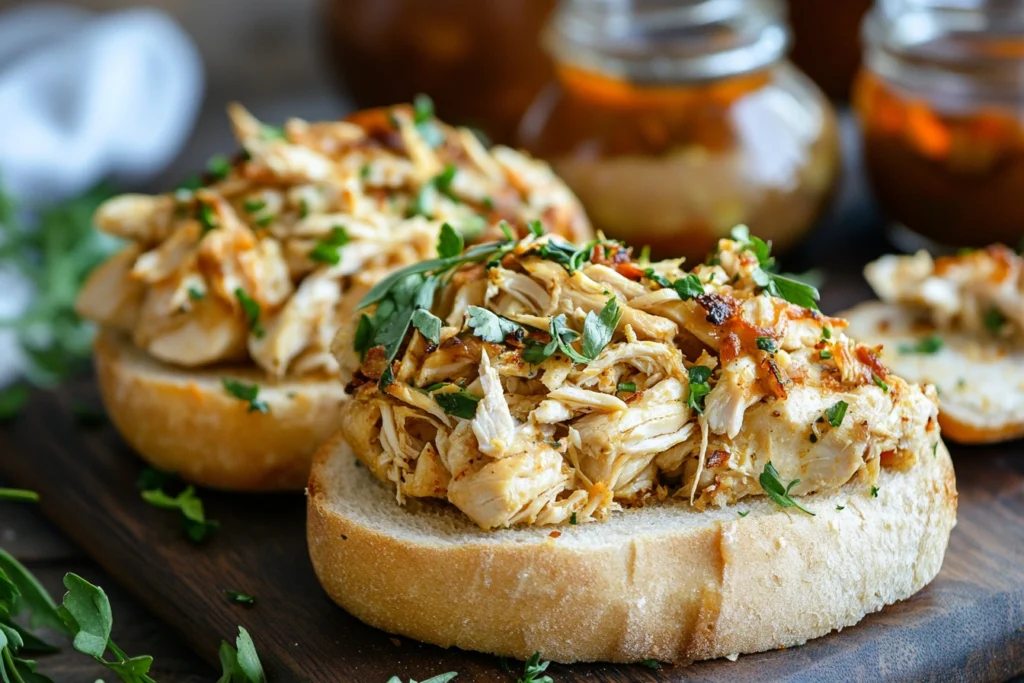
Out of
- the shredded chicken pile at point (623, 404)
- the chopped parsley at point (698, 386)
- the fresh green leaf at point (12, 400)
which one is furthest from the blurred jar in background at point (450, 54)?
the chopped parsley at point (698, 386)

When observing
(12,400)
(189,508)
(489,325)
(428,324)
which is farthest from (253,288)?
(12,400)

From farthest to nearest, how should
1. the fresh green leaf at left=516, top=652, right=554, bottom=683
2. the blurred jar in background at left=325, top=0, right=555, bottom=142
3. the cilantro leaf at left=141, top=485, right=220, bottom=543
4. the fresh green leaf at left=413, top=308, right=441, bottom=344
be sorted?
the blurred jar in background at left=325, top=0, right=555, bottom=142 < the cilantro leaf at left=141, top=485, right=220, bottom=543 < the fresh green leaf at left=413, top=308, right=441, bottom=344 < the fresh green leaf at left=516, top=652, right=554, bottom=683

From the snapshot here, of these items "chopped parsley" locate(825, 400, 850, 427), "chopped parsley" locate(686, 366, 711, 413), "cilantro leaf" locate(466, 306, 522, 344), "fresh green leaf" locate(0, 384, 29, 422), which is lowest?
"fresh green leaf" locate(0, 384, 29, 422)

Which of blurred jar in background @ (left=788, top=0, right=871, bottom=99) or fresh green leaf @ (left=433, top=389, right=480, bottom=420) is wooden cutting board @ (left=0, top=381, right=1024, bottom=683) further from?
blurred jar in background @ (left=788, top=0, right=871, bottom=99)

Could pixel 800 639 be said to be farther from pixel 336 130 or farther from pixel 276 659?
pixel 336 130

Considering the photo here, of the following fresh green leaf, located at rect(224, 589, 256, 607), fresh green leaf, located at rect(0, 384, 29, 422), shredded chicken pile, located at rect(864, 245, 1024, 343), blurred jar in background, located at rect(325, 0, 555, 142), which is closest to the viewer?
fresh green leaf, located at rect(224, 589, 256, 607)

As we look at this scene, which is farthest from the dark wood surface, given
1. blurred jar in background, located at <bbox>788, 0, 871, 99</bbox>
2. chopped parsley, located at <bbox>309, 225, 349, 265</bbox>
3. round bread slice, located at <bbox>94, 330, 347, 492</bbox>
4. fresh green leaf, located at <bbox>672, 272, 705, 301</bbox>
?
blurred jar in background, located at <bbox>788, 0, 871, 99</bbox>

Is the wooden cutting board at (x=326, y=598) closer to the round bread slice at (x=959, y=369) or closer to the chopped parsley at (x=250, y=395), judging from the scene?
the round bread slice at (x=959, y=369)
